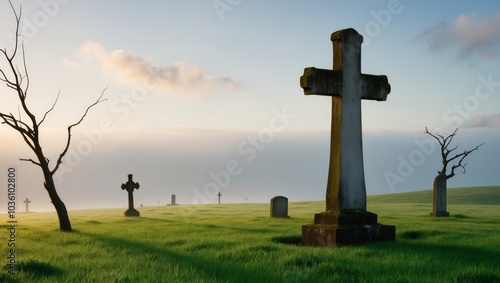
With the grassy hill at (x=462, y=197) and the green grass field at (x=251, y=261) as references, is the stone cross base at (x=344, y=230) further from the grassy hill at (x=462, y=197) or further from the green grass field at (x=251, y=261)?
the grassy hill at (x=462, y=197)

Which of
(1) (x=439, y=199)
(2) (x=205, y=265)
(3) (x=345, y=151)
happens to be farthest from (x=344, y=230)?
(1) (x=439, y=199)

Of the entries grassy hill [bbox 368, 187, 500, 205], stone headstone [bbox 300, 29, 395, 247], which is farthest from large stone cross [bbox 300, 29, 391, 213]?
→ grassy hill [bbox 368, 187, 500, 205]

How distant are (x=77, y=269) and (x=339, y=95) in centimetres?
651

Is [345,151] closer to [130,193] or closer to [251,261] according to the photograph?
[251,261]

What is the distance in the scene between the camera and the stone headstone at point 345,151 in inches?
419

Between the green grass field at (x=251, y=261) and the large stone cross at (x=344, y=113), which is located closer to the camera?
the green grass field at (x=251, y=261)

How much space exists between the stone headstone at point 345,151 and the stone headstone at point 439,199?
13120mm

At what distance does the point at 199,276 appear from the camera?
20.7ft

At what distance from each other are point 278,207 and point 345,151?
11029mm

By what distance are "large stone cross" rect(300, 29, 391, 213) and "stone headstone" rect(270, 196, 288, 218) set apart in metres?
10.5

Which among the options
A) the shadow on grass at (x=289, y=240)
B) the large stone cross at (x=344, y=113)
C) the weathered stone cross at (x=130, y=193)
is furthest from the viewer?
the weathered stone cross at (x=130, y=193)

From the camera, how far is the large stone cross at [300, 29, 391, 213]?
10852 millimetres

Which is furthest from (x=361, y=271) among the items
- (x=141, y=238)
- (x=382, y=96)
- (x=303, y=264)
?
(x=141, y=238)

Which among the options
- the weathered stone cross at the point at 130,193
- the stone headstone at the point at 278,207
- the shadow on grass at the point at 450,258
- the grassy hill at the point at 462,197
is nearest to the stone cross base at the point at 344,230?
the shadow on grass at the point at 450,258
